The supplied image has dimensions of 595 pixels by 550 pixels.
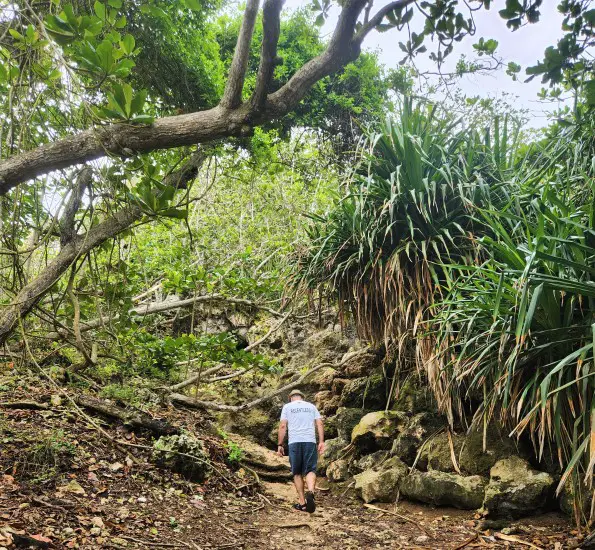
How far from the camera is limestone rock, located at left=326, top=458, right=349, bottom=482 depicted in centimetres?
528

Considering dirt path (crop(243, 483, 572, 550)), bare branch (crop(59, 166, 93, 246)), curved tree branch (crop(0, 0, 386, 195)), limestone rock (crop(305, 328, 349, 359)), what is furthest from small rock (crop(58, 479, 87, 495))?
limestone rock (crop(305, 328, 349, 359))

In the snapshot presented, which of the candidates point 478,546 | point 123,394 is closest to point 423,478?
point 478,546

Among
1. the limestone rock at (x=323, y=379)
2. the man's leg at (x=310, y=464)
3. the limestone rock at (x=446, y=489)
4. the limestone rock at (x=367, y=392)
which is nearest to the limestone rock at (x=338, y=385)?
the limestone rock at (x=323, y=379)

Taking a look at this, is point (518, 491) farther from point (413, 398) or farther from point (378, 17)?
point (378, 17)

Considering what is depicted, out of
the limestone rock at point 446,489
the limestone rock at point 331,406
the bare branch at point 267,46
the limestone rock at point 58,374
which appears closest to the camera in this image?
the bare branch at point 267,46

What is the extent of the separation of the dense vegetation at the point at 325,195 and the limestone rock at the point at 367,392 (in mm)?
797

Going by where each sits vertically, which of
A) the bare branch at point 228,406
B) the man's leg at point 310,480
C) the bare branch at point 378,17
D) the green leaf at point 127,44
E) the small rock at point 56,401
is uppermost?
the bare branch at point 378,17

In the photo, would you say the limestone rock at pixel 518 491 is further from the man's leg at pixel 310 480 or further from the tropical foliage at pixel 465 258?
the man's leg at pixel 310 480

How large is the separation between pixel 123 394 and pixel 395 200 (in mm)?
3627

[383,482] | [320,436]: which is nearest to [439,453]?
[383,482]

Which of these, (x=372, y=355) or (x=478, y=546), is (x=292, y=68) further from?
(x=478, y=546)

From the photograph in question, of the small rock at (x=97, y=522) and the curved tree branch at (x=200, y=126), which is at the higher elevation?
the curved tree branch at (x=200, y=126)

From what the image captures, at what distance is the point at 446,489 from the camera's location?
403 cm

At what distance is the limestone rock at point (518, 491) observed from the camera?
3.56 m
